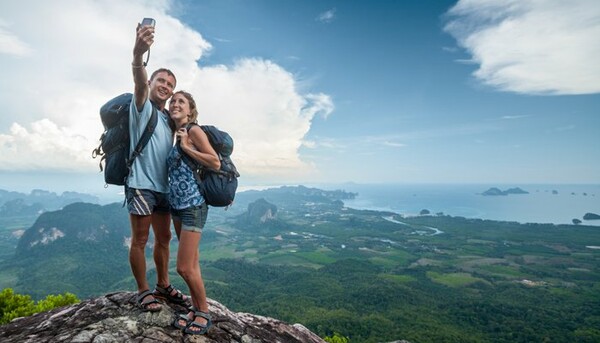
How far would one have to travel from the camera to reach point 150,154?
3701 millimetres

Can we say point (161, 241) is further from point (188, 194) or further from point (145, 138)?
point (145, 138)

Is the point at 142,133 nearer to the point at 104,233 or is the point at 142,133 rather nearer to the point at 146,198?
the point at 146,198

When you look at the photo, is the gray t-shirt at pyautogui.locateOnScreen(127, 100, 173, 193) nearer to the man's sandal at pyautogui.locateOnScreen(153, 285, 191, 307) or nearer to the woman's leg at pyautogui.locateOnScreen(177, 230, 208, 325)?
the woman's leg at pyautogui.locateOnScreen(177, 230, 208, 325)

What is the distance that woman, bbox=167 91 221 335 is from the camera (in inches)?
140

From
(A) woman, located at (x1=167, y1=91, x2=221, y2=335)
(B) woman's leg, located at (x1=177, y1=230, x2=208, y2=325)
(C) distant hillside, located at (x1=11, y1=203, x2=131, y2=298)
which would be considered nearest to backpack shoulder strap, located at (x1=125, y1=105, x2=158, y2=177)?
(A) woman, located at (x1=167, y1=91, x2=221, y2=335)

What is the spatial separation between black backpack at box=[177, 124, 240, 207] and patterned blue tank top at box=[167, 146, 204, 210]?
5 cm

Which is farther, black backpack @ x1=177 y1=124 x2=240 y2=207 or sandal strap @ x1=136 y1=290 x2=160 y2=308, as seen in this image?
sandal strap @ x1=136 y1=290 x2=160 y2=308

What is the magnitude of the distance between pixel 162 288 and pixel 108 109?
Result: 2.52 meters

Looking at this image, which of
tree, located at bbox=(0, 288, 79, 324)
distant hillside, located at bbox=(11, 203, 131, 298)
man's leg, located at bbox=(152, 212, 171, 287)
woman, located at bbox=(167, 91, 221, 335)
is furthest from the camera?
distant hillside, located at bbox=(11, 203, 131, 298)

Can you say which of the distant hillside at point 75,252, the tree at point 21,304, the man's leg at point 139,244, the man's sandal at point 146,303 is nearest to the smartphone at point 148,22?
the man's leg at point 139,244

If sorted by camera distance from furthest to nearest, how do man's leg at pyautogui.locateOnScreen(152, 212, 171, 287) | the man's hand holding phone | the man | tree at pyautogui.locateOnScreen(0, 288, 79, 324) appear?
1. tree at pyautogui.locateOnScreen(0, 288, 79, 324)
2. man's leg at pyautogui.locateOnScreen(152, 212, 171, 287)
3. the man
4. the man's hand holding phone

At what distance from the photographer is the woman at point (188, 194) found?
11.6 ft

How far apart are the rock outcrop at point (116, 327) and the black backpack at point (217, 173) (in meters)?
1.61

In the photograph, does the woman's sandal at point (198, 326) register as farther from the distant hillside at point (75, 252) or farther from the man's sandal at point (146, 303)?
the distant hillside at point (75, 252)
